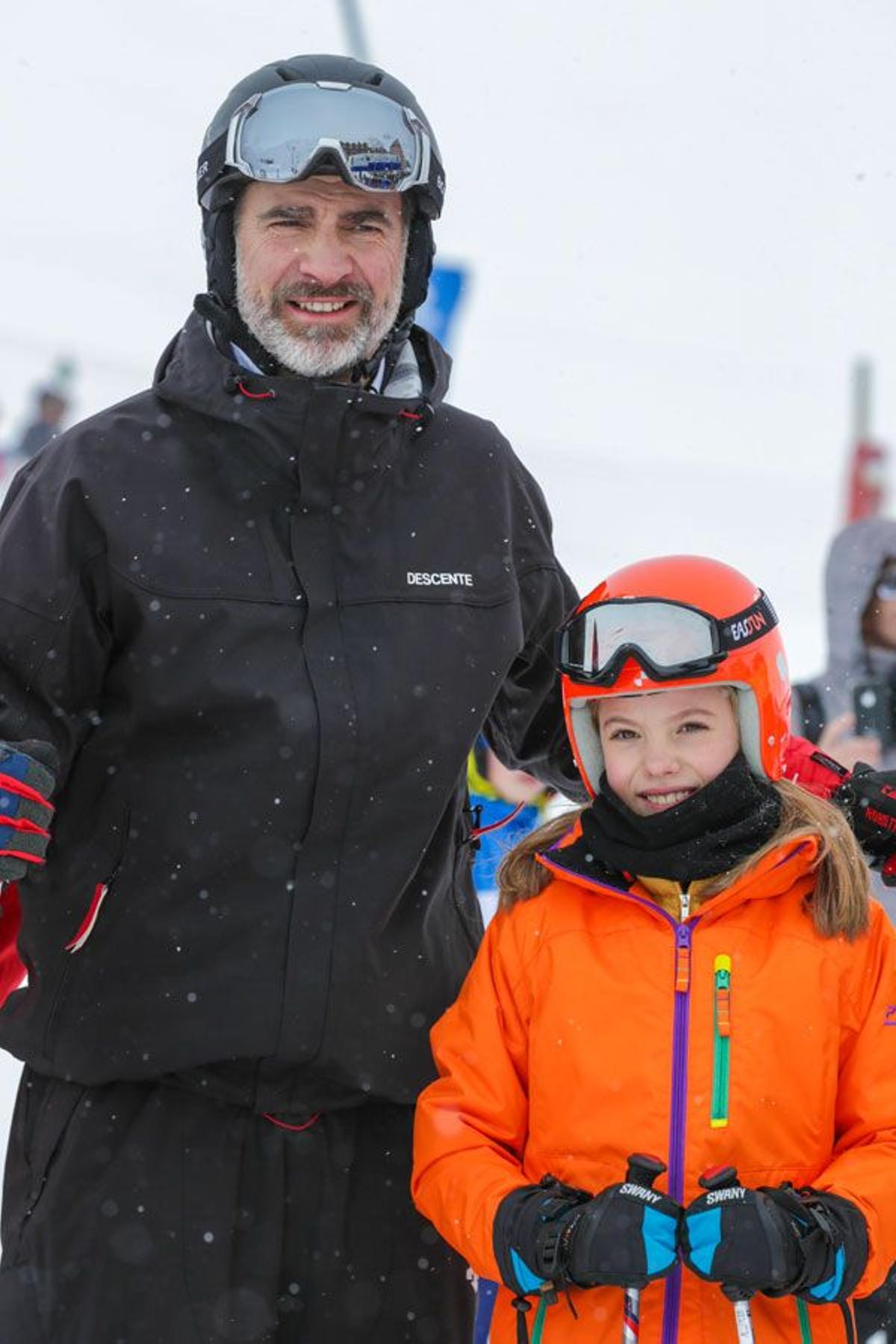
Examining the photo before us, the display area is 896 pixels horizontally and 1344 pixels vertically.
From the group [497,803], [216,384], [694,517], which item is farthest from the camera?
[694,517]

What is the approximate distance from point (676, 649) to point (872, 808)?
520mm

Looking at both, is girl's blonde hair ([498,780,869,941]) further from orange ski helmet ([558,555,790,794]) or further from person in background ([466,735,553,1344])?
person in background ([466,735,553,1344])

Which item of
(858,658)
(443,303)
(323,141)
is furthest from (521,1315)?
(443,303)

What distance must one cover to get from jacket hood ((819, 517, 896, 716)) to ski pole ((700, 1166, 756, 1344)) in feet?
11.7

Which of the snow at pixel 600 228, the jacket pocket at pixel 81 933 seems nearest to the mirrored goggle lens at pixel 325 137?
the jacket pocket at pixel 81 933

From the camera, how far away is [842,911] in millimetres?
2973

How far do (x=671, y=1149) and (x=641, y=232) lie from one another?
40.7 metres

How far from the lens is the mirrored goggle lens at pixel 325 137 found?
3375mm

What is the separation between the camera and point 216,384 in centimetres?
320

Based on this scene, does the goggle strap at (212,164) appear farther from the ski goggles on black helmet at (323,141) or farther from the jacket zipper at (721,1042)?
the jacket zipper at (721,1042)

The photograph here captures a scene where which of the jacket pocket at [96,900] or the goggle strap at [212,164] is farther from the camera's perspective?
the goggle strap at [212,164]

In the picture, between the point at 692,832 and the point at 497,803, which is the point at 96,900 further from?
the point at 497,803

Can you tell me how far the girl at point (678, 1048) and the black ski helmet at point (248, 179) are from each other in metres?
0.92

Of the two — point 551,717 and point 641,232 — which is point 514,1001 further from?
point 641,232
